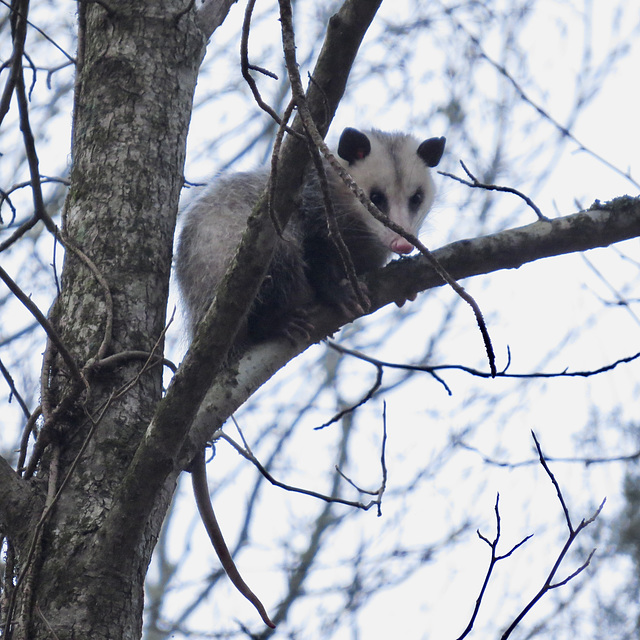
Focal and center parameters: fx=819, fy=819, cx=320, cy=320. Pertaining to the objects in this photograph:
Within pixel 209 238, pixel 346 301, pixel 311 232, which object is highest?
pixel 311 232

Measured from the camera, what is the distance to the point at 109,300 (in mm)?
1959

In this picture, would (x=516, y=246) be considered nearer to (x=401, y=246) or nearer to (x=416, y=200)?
(x=401, y=246)

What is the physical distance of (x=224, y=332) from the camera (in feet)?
5.30

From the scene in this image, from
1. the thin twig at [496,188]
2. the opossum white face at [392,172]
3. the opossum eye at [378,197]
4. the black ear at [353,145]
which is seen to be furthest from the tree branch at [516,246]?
the black ear at [353,145]

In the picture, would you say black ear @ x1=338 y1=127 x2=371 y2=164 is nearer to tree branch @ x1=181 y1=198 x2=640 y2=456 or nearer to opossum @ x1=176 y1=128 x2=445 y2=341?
opossum @ x1=176 y1=128 x2=445 y2=341

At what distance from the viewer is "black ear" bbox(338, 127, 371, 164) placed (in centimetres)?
339

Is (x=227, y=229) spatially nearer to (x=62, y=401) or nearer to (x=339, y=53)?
(x=62, y=401)

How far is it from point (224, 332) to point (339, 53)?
570 mm

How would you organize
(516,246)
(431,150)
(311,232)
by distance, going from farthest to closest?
(431,150) → (311,232) → (516,246)

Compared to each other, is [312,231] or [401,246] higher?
[312,231]

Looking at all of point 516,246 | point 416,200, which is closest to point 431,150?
point 416,200

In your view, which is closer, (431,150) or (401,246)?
(401,246)

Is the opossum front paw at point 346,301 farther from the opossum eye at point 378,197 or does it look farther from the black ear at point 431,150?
the black ear at point 431,150

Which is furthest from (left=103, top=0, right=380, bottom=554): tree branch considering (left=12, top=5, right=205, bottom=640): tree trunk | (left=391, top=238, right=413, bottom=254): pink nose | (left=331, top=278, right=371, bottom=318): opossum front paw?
(left=391, top=238, right=413, bottom=254): pink nose
